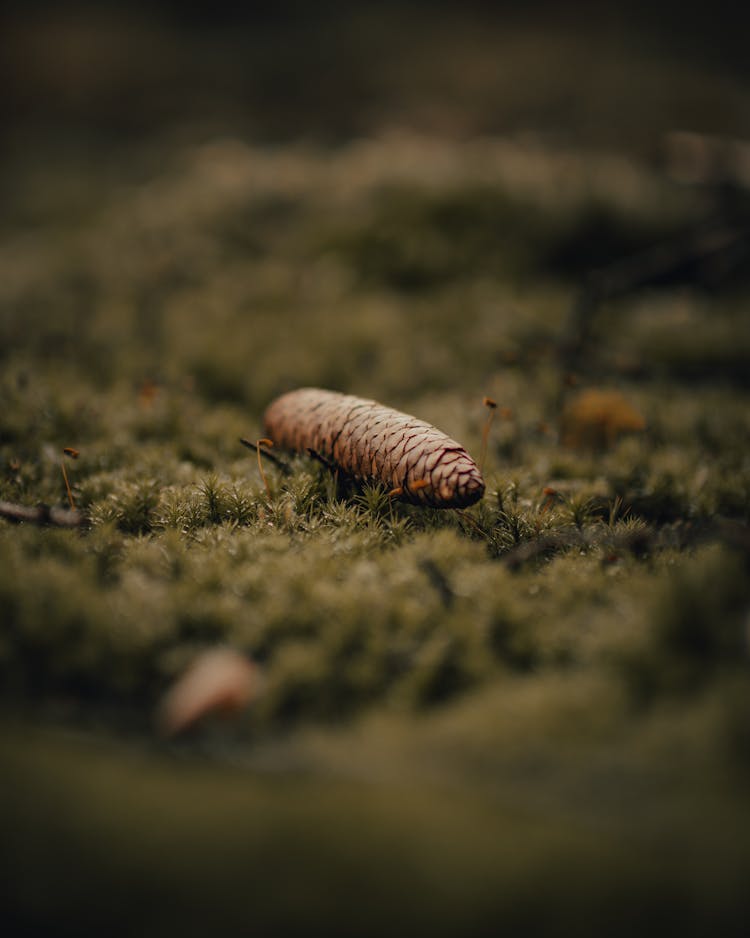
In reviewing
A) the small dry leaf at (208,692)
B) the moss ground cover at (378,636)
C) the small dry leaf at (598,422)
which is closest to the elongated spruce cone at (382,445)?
the moss ground cover at (378,636)

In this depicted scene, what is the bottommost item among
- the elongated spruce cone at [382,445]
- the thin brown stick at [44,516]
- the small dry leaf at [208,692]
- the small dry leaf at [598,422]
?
the small dry leaf at [208,692]

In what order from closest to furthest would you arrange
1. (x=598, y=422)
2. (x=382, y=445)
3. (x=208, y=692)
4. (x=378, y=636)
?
(x=208, y=692) → (x=378, y=636) → (x=382, y=445) → (x=598, y=422)

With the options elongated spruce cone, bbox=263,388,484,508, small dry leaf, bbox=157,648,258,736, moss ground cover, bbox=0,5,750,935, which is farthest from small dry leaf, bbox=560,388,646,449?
small dry leaf, bbox=157,648,258,736

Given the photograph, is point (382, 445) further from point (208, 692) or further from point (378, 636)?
point (208, 692)

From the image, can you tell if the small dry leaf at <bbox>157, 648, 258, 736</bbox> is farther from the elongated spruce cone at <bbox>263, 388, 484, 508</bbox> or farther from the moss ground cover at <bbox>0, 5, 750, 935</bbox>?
the elongated spruce cone at <bbox>263, 388, 484, 508</bbox>

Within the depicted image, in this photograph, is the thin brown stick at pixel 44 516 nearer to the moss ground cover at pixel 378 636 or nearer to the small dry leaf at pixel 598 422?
the moss ground cover at pixel 378 636

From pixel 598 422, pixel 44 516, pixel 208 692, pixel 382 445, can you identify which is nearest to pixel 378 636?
pixel 208 692

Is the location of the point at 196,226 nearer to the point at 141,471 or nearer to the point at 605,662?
the point at 141,471
